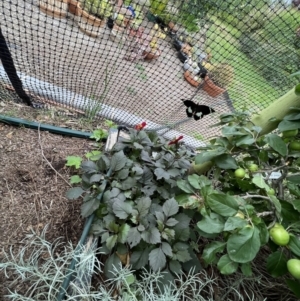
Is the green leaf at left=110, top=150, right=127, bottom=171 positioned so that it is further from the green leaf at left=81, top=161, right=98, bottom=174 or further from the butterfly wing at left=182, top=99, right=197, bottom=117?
the butterfly wing at left=182, top=99, right=197, bottom=117

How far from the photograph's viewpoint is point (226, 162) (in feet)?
2.42

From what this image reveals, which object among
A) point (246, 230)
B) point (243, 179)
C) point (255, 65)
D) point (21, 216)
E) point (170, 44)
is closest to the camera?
point (246, 230)

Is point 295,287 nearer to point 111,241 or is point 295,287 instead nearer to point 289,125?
point 289,125

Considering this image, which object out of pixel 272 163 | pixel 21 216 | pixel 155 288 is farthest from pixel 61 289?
pixel 272 163

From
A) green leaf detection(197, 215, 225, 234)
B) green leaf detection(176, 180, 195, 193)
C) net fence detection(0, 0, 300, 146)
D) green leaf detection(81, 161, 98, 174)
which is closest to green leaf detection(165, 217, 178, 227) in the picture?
green leaf detection(176, 180, 195, 193)

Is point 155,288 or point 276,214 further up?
point 276,214

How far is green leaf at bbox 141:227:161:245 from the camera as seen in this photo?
77 centimetres

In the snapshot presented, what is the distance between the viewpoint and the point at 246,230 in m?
0.54

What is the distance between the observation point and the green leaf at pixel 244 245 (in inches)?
20.8

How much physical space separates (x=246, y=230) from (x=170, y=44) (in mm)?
2211

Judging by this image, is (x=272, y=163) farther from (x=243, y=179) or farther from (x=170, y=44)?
(x=170, y=44)

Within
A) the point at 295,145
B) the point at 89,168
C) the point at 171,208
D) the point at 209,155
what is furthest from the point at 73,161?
the point at 295,145

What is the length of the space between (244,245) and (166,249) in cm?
30

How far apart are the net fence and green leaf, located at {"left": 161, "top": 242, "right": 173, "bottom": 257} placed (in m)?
0.60
